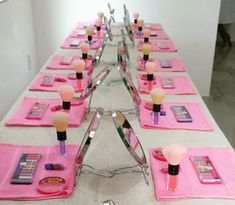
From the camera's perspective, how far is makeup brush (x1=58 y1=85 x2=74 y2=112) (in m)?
1.41

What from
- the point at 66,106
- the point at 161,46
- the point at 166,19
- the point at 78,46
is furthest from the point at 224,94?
the point at 66,106

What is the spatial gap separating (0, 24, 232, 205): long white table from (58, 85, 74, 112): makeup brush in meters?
0.10

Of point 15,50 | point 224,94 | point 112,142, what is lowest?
point 224,94

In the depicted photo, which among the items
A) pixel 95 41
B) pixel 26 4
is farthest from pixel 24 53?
pixel 95 41

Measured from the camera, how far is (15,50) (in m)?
3.07

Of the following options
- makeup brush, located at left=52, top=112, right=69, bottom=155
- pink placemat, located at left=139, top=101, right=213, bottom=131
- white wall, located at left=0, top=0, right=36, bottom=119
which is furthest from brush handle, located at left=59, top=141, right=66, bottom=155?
white wall, located at left=0, top=0, right=36, bottom=119

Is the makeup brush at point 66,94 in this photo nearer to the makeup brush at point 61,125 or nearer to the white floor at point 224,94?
the makeup brush at point 61,125

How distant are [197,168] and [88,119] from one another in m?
0.51

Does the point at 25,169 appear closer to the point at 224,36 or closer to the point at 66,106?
the point at 66,106

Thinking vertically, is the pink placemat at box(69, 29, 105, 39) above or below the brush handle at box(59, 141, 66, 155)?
above

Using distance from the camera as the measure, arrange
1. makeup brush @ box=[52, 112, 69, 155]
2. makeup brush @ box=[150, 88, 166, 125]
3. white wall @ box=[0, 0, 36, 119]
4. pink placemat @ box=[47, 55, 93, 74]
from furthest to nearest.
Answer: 1. white wall @ box=[0, 0, 36, 119]
2. pink placemat @ box=[47, 55, 93, 74]
3. makeup brush @ box=[150, 88, 166, 125]
4. makeup brush @ box=[52, 112, 69, 155]

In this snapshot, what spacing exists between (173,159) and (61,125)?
0.37 m

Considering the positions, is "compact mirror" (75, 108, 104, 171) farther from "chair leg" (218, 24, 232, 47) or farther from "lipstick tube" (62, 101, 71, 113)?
"chair leg" (218, 24, 232, 47)

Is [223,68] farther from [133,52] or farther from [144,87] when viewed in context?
[144,87]
